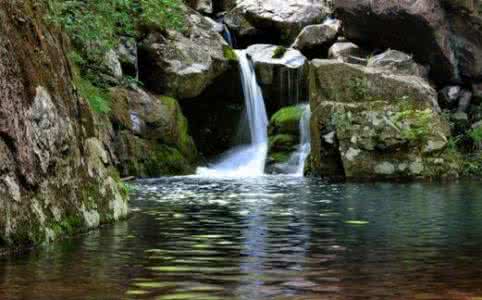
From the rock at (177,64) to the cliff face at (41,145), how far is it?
1726 centimetres

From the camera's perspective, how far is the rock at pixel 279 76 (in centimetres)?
3112

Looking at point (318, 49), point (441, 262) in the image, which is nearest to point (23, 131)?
point (441, 262)

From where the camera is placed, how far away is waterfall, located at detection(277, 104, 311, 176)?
2728 cm

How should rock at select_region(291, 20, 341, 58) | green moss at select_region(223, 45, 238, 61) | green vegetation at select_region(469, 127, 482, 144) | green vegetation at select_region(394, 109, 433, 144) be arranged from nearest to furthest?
green vegetation at select_region(394, 109, 433, 144)
green vegetation at select_region(469, 127, 482, 144)
green moss at select_region(223, 45, 238, 61)
rock at select_region(291, 20, 341, 58)

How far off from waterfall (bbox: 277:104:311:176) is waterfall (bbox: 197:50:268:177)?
4.45ft

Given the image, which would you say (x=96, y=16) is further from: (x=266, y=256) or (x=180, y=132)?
(x=180, y=132)

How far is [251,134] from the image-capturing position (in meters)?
30.9

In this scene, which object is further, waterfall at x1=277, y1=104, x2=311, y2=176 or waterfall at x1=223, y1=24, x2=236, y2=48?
waterfall at x1=223, y1=24, x2=236, y2=48

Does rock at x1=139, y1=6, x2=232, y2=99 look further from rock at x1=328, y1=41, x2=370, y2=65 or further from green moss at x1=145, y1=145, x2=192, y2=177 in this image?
rock at x1=328, y1=41, x2=370, y2=65

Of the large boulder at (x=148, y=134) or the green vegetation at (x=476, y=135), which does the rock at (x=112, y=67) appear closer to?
the large boulder at (x=148, y=134)

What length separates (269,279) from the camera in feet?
20.4

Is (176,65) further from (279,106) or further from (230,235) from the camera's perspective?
(230,235)

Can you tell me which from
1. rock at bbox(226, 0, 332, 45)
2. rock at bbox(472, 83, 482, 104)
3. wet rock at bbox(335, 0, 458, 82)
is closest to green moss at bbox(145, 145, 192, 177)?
wet rock at bbox(335, 0, 458, 82)

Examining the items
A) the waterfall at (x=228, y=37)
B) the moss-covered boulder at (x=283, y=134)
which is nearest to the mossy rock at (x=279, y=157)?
the moss-covered boulder at (x=283, y=134)
